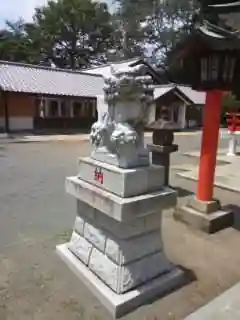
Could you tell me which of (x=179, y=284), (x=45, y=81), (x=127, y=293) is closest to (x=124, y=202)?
(x=127, y=293)

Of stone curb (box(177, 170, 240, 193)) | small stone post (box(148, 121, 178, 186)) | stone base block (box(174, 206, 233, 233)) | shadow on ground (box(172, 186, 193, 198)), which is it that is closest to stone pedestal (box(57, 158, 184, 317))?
stone base block (box(174, 206, 233, 233))

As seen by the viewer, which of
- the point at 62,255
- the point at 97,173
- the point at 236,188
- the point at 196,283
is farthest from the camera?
the point at 236,188

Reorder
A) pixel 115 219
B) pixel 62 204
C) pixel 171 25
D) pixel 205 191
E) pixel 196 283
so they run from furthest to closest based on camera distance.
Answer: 1. pixel 171 25
2. pixel 62 204
3. pixel 205 191
4. pixel 196 283
5. pixel 115 219

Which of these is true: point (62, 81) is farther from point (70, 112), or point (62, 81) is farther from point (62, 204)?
point (62, 204)

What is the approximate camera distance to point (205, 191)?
17.8 feet

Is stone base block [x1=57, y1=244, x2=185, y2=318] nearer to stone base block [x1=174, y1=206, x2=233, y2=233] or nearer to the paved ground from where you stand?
the paved ground

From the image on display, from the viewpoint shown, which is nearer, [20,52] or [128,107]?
[128,107]

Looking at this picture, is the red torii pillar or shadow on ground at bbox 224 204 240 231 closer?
the red torii pillar

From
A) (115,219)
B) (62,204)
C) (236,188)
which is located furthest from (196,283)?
(236,188)

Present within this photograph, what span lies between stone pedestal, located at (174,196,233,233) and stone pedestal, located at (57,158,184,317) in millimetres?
1614

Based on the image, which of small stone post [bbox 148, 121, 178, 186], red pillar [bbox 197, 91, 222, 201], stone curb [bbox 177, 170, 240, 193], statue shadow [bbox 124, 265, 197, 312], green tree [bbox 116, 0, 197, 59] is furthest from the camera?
green tree [bbox 116, 0, 197, 59]

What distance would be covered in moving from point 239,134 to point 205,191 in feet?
60.1

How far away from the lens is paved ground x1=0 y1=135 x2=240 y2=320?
319cm

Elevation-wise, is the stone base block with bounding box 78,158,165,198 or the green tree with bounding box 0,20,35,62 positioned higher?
the green tree with bounding box 0,20,35,62
